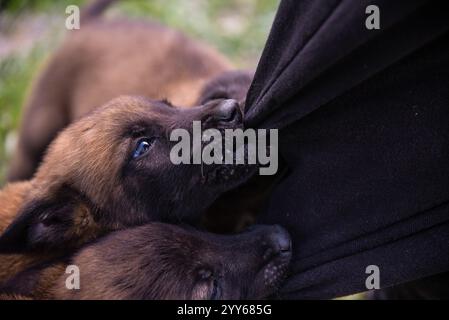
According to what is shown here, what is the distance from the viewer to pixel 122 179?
2633 mm

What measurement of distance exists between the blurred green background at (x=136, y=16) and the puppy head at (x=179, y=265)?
341cm

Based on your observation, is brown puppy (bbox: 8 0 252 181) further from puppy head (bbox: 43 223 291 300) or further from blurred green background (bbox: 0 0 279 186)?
blurred green background (bbox: 0 0 279 186)

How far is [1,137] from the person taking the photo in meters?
5.22

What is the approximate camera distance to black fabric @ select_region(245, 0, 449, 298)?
1.96 metres

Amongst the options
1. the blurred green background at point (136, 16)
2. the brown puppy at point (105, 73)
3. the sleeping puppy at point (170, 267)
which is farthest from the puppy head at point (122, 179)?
the blurred green background at point (136, 16)

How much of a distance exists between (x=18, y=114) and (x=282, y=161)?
11.4 ft

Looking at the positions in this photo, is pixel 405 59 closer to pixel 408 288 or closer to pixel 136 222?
pixel 408 288

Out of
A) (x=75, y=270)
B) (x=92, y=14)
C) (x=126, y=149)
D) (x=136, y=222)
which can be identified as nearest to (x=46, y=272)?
(x=75, y=270)

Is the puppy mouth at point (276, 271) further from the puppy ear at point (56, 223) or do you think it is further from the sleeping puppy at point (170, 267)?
the puppy ear at point (56, 223)

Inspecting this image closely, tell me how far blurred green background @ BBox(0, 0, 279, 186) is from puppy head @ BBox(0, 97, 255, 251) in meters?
2.97

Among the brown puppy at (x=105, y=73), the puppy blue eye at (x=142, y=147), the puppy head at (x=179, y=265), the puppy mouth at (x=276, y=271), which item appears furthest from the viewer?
the brown puppy at (x=105, y=73)

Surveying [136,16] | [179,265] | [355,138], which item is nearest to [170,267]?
[179,265]

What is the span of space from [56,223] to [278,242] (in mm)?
931

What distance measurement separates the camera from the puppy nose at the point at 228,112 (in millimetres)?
2508
